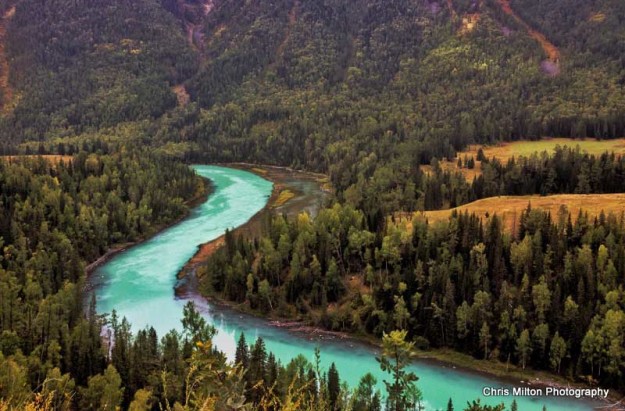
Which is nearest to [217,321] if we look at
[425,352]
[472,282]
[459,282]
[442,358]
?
[425,352]

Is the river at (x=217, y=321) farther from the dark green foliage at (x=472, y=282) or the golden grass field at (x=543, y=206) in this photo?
the golden grass field at (x=543, y=206)

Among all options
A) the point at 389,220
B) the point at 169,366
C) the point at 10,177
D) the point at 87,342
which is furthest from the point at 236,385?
the point at 10,177

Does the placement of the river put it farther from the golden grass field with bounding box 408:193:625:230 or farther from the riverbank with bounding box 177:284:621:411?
the golden grass field with bounding box 408:193:625:230

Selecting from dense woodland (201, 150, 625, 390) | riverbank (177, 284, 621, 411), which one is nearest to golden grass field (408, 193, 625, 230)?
dense woodland (201, 150, 625, 390)

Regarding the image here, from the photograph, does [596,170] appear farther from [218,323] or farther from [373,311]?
[218,323]

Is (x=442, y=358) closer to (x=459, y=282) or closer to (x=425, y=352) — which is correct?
(x=425, y=352)

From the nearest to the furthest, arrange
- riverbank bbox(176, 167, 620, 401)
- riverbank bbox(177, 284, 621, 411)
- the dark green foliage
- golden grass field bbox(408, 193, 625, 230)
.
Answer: riverbank bbox(177, 284, 621, 411) → riverbank bbox(176, 167, 620, 401) → the dark green foliage → golden grass field bbox(408, 193, 625, 230)
